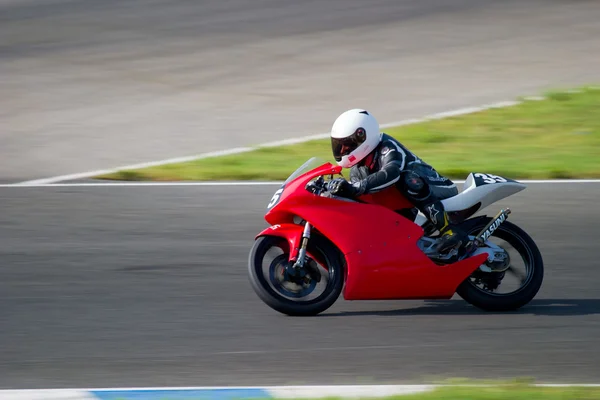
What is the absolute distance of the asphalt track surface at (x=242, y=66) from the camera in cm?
1492

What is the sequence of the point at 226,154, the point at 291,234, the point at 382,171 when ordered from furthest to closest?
1. the point at 226,154
2. the point at 291,234
3. the point at 382,171

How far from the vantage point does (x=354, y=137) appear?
7355mm

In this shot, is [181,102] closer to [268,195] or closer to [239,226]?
[268,195]

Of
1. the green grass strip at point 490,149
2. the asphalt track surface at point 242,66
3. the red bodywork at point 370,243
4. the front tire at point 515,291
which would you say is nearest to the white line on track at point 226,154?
the green grass strip at point 490,149

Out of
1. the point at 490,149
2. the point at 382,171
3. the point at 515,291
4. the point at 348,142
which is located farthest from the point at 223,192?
the point at 515,291

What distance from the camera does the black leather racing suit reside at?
732cm

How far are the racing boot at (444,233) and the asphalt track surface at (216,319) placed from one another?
47 cm

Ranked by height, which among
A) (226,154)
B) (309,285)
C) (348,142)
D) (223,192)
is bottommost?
(309,285)

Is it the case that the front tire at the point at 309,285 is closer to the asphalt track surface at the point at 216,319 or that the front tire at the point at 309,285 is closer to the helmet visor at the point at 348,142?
the asphalt track surface at the point at 216,319

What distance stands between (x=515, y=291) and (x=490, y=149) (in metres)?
6.15

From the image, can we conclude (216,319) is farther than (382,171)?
Yes

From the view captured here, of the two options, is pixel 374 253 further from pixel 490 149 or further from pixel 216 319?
pixel 490 149

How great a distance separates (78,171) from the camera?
12773 mm

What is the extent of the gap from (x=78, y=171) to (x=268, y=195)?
2635 mm
